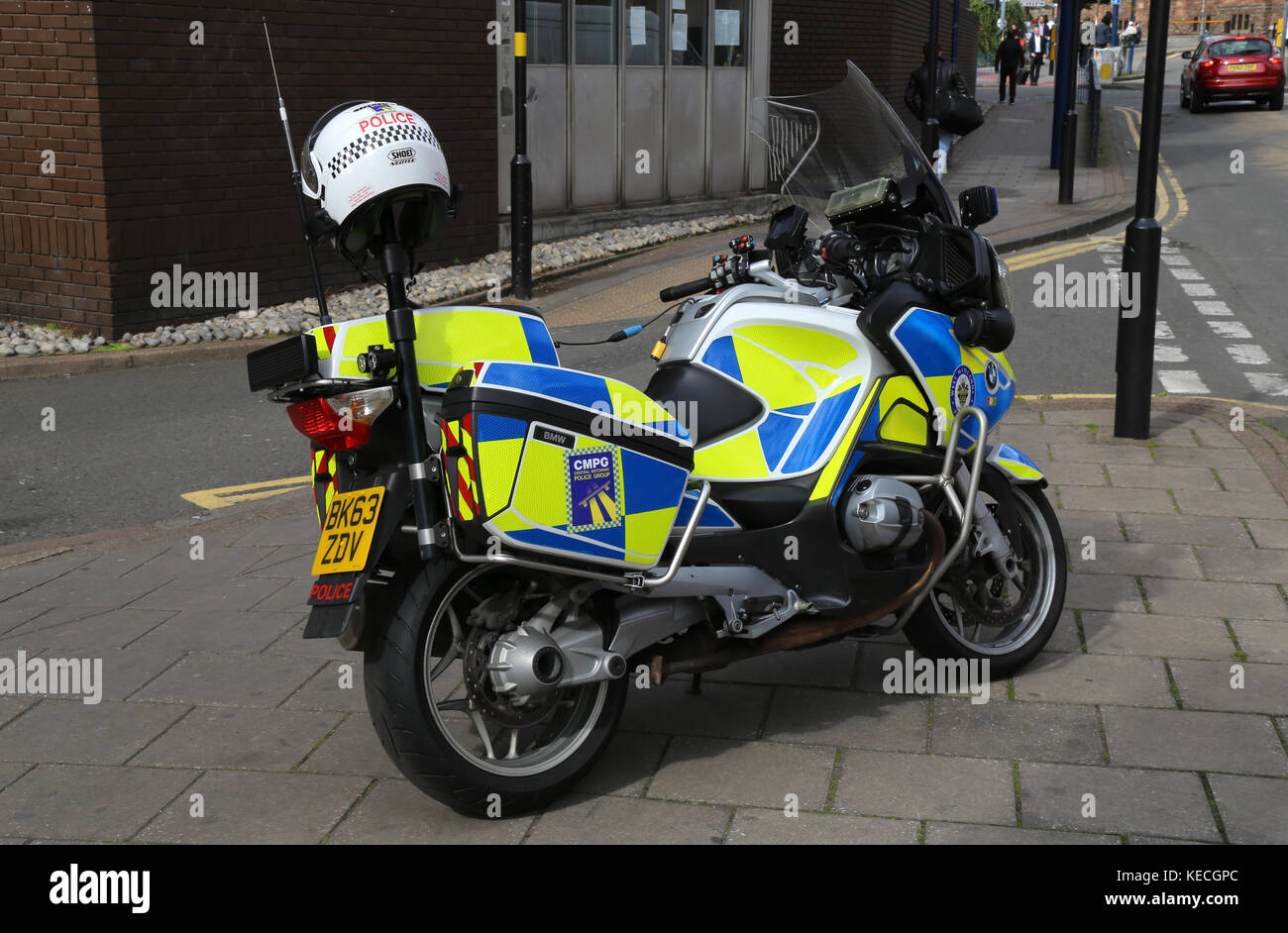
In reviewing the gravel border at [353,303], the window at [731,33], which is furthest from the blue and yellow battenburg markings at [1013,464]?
the window at [731,33]

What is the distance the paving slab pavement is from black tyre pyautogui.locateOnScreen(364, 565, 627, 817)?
13 centimetres

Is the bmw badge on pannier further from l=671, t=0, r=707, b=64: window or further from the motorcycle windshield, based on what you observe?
l=671, t=0, r=707, b=64: window

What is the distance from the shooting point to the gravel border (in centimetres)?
1114

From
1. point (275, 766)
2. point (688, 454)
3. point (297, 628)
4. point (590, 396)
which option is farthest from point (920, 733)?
point (297, 628)

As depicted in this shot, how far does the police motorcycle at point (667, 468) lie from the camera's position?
3.45 metres

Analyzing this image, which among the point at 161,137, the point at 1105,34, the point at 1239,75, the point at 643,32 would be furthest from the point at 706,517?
the point at 1105,34

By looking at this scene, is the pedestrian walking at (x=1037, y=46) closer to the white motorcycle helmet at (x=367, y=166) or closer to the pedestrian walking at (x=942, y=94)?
the pedestrian walking at (x=942, y=94)

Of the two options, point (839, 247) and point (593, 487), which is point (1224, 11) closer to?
point (839, 247)

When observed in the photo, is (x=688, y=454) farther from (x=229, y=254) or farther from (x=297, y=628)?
(x=229, y=254)

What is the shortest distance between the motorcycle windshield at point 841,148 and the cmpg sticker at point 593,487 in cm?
140

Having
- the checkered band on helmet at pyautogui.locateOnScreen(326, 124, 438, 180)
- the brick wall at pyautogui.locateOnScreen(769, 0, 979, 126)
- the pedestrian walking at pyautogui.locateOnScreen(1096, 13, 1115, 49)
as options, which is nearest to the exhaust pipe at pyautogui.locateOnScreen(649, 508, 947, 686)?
the checkered band on helmet at pyautogui.locateOnScreen(326, 124, 438, 180)

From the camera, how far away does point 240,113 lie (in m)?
11.9

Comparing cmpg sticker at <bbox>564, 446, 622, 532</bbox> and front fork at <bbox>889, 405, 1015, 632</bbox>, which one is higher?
cmpg sticker at <bbox>564, 446, 622, 532</bbox>

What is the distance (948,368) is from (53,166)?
8914 millimetres
